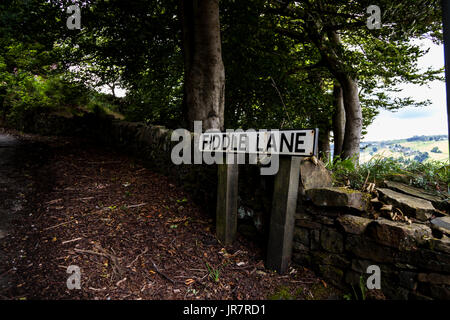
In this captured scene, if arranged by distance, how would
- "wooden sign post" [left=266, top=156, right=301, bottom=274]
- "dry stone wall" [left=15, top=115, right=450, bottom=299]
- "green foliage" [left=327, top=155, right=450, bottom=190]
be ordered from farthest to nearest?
"green foliage" [left=327, top=155, right=450, bottom=190] < "wooden sign post" [left=266, top=156, right=301, bottom=274] < "dry stone wall" [left=15, top=115, right=450, bottom=299]

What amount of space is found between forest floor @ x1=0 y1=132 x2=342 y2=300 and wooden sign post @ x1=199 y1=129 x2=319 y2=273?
0.28m

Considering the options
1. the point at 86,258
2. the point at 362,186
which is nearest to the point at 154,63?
the point at 86,258

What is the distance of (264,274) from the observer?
9.62 ft

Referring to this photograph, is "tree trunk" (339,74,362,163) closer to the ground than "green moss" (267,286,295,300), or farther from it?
farther from it

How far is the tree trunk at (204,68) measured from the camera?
4875 millimetres

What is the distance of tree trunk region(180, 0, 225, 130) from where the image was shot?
488 centimetres

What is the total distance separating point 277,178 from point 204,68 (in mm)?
3082

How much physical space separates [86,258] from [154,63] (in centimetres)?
572

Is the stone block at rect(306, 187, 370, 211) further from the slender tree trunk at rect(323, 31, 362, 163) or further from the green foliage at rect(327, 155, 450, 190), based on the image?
the slender tree trunk at rect(323, 31, 362, 163)

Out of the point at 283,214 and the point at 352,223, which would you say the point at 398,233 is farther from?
the point at 283,214

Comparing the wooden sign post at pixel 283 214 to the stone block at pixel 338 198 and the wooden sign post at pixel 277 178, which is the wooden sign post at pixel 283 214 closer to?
the wooden sign post at pixel 277 178

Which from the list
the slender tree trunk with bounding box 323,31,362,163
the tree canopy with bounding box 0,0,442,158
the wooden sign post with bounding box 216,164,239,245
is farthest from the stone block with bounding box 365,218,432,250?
the slender tree trunk with bounding box 323,31,362,163

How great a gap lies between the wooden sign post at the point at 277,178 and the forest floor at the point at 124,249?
0.93 feet

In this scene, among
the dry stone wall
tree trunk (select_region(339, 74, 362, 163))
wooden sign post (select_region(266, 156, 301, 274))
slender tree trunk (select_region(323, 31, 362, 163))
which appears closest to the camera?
the dry stone wall
